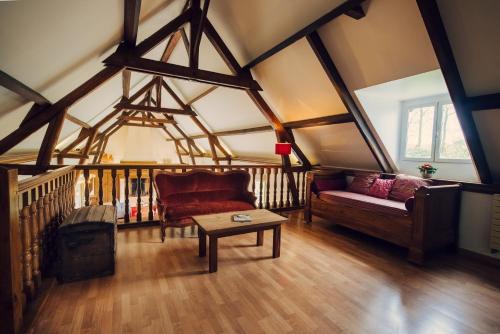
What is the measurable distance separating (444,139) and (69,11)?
487cm

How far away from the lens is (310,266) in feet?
8.71

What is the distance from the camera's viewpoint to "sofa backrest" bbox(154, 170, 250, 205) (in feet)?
11.7

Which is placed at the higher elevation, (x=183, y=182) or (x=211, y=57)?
(x=211, y=57)

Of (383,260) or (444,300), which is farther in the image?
(383,260)

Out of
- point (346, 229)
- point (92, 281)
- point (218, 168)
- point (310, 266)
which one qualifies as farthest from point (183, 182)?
point (346, 229)

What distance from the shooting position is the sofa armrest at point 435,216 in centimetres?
274

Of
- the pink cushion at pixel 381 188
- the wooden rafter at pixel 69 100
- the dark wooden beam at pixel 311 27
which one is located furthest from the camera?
the pink cushion at pixel 381 188

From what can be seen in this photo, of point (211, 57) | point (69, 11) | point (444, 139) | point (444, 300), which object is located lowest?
point (444, 300)

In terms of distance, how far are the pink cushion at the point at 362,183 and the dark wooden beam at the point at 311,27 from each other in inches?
97.5

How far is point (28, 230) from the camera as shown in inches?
72.1

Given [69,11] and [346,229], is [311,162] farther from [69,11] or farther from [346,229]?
[69,11]

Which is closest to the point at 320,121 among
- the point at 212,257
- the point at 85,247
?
the point at 212,257

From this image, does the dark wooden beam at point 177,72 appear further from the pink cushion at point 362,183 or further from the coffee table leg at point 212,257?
the coffee table leg at point 212,257

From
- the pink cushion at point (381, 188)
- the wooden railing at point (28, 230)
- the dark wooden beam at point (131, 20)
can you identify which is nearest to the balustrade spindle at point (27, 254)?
the wooden railing at point (28, 230)
